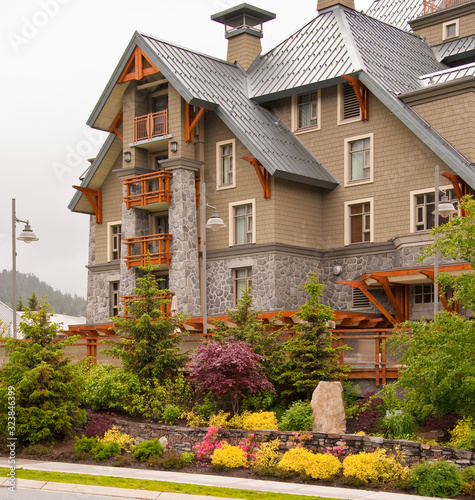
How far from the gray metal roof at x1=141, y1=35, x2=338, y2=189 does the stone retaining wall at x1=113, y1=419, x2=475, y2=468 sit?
13592 millimetres

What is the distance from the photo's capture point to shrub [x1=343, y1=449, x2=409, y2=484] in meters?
18.3

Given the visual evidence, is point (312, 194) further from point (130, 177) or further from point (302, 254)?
point (130, 177)

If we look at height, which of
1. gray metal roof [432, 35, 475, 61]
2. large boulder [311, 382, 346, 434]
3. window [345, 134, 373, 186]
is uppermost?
gray metal roof [432, 35, 475, 61]

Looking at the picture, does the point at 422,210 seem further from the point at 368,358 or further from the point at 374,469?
the point at 374,469

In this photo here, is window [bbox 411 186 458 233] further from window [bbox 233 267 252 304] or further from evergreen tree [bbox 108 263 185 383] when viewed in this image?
evergreen tree [bbox 108 263 185 383]

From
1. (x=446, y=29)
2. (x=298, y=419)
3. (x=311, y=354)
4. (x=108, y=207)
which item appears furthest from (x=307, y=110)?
(x=298, y=419)

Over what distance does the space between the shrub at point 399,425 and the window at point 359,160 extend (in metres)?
14.8

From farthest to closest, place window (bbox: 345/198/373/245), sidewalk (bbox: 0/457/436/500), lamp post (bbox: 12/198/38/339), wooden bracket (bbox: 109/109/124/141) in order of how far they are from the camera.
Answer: wooden bracket (bbox: 109/109/124/141) → window (bbox: 345/198/373/245) → lamp post (bbox: 12/198/38/339) → sidewalk (bbox: 0/457/436/500)

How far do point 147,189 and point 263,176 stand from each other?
5987 millimetres

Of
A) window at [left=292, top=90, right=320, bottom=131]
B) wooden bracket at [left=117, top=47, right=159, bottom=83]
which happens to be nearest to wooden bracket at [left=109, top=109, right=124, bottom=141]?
wooden bracket at [left=117, top=47, right=159, bottom=83]

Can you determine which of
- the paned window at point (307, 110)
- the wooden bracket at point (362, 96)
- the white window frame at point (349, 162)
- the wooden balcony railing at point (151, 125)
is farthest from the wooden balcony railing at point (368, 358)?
the wooden balcony railing at point (151, 125)

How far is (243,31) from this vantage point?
40.9 meters

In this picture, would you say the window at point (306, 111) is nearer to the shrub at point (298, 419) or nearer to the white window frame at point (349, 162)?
the white window frame at point (349, 162)

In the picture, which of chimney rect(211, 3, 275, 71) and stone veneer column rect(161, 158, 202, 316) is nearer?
stone veneer column rect(161, 158, 202, 316)
